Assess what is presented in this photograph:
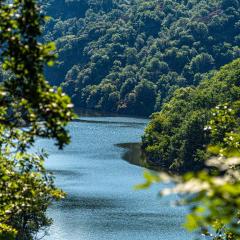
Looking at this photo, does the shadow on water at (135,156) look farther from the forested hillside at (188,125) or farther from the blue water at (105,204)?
the forested hillside at (188,125)

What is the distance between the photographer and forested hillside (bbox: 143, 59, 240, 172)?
131m

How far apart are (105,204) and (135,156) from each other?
4913cm

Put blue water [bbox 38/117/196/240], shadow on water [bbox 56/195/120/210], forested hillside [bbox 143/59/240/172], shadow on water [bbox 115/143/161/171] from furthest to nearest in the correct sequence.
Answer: forested hillside [bbox 143/59/240/172]
shadow on water [bbox 115/143/161/171]
shadow on water [bbox 56/195/120/210]
blue water [bbox 38/117/196/240]

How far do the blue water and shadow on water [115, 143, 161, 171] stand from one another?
177 centimetres

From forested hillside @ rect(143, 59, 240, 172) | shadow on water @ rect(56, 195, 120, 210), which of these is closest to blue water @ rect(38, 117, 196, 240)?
shadow on water @ rect(56, 195, 120, 210)

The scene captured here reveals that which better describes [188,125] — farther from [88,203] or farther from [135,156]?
[88,203]

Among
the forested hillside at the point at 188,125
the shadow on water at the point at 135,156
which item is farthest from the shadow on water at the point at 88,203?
the forested hillside at the point at 188,125

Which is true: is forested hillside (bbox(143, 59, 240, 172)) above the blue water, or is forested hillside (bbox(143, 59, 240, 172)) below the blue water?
above

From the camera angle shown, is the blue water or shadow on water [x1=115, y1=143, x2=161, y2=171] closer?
the blue water

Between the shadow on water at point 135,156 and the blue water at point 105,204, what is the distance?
5.82 feet

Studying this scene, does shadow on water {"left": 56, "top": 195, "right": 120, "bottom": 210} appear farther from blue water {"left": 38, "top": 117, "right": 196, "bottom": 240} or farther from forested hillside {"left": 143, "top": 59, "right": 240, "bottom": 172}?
forested hillside {"left": 143, "top": 59, "right": 240, "bottom": 172}

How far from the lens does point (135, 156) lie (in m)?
139

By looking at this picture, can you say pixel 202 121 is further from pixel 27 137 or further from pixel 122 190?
pixel 27 137

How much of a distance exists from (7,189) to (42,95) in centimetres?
364
